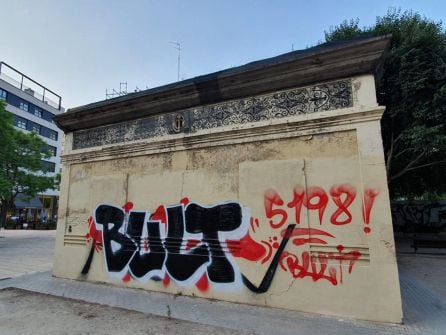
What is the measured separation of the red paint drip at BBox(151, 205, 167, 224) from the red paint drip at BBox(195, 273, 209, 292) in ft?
4.52

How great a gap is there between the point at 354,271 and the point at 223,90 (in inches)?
155

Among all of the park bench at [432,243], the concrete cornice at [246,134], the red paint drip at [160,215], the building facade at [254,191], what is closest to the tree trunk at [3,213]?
the building facade at [254,191]

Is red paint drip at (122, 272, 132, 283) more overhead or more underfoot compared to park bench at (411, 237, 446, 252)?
more underfoot

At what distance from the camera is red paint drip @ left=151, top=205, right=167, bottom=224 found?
6.29m

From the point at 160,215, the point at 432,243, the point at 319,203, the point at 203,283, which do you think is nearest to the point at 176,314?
the point at 203,283

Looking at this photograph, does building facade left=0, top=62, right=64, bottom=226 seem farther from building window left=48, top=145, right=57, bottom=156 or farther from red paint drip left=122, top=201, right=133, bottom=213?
red paint drip left=122, top=201, right=133, bottom=213

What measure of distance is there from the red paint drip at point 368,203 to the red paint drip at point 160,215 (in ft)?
12.3

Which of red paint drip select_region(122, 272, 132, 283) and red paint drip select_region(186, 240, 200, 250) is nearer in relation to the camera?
red paint drip select_region(186, 240, 200, 250)

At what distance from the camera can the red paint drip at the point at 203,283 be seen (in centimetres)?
566

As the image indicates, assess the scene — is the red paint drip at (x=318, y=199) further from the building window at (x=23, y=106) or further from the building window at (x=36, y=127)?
the building window at (x=36, y=127)

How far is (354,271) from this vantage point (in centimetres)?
462

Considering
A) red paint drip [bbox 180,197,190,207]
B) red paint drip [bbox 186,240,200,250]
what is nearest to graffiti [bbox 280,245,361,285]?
red paint drip [bbox 186,240,200,250]

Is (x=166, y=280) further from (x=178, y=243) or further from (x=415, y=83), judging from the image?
(x=415, y=83)

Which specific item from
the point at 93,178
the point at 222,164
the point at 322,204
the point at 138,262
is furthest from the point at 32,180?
the point at 322,204
